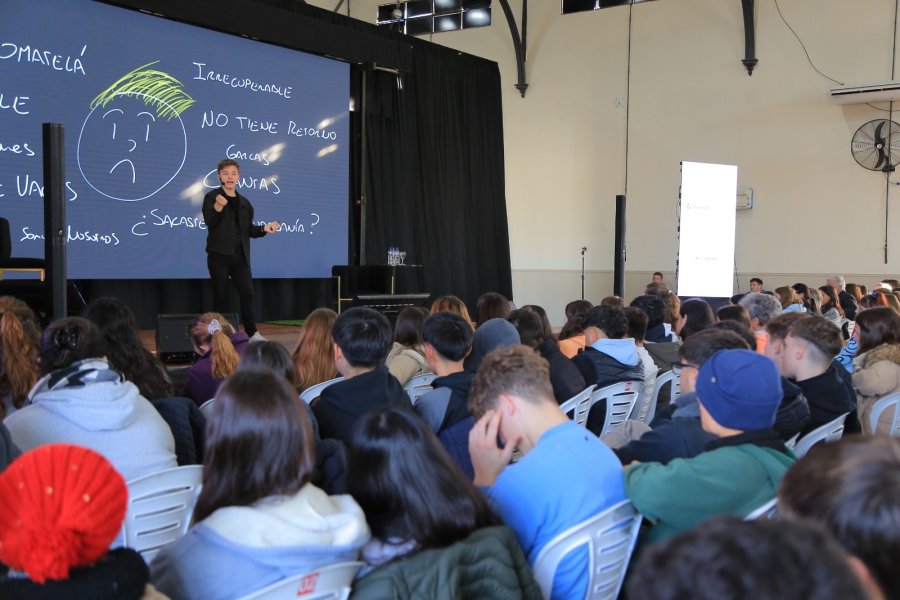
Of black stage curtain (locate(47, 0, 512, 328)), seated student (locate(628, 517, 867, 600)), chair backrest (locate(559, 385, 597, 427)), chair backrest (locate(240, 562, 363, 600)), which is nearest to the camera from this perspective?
seated student (locate(628, 517, 867, 600))

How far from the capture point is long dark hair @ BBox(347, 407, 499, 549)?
130cm

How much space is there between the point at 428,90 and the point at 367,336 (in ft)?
26.9

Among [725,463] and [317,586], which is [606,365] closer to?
[725,463]

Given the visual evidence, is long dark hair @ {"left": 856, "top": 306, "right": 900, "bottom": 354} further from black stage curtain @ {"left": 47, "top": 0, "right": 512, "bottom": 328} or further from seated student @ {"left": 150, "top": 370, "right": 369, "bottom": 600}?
black stage curtain @ {"left": 47, "top": 0, "right": 512, "bottom": 328}

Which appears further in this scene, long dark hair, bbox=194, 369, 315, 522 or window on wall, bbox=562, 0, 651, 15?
window on wall, bbox=562, 0, 651, 15

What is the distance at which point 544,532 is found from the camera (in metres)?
1.55

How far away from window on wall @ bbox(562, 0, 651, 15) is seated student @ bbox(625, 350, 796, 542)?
10.8 metres

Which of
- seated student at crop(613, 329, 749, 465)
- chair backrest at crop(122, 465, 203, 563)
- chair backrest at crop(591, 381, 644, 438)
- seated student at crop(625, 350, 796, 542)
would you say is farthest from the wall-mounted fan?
chair backrest at crop(122, 465, 203, 563)

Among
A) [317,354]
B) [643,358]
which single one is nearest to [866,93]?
[643,358]

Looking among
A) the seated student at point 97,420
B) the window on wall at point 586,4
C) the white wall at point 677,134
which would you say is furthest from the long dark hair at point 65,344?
the window on wall at point 586,4

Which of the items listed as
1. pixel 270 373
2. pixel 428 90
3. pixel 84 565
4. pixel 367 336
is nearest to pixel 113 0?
pixel 428 90

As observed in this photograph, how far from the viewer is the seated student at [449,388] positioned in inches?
92.6

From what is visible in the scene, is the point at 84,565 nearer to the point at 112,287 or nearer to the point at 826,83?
the point at 112,287

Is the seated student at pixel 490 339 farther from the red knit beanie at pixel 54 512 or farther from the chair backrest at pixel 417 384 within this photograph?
the red knit beanie at pixel 54 512
